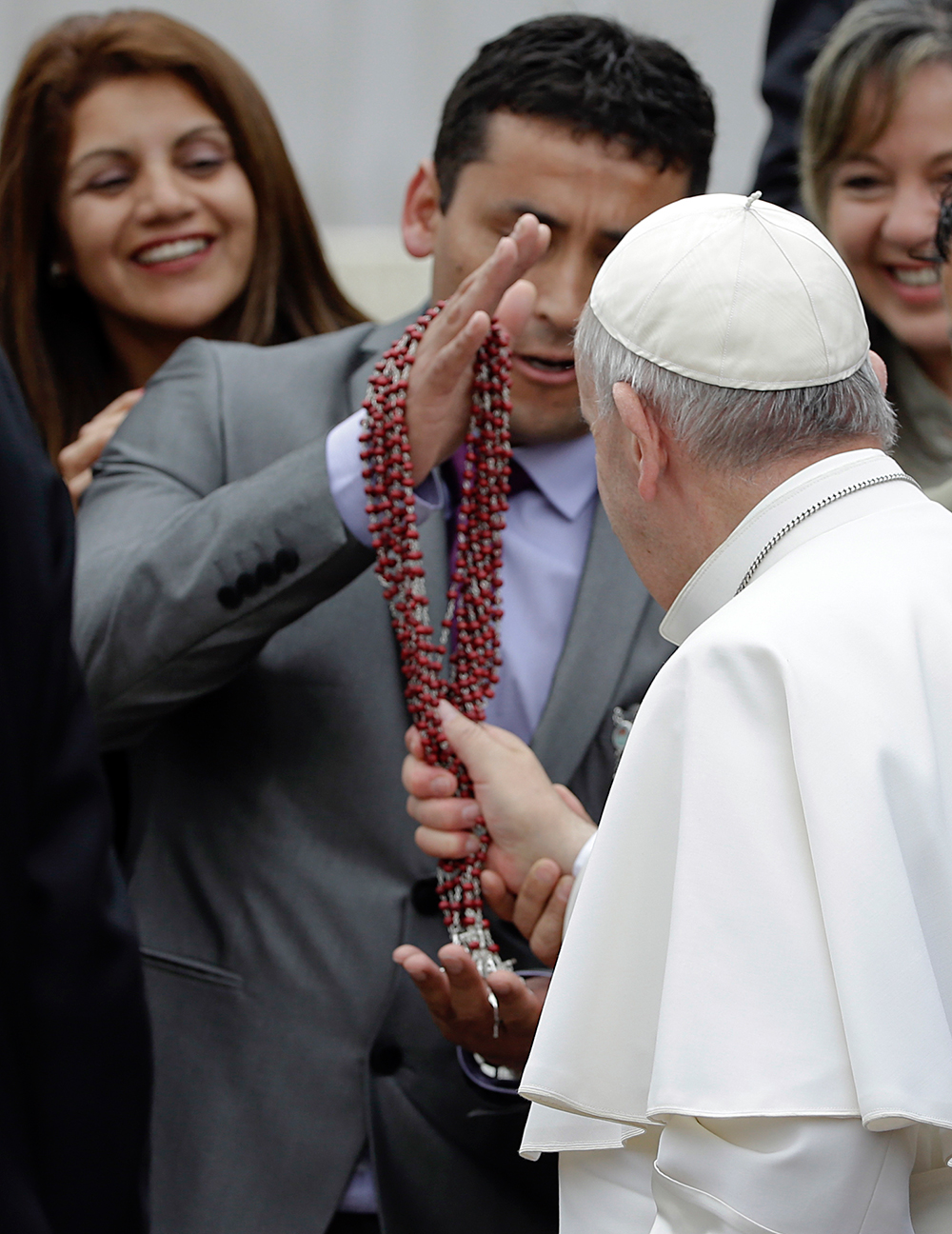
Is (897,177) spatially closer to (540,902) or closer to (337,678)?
(337,678)

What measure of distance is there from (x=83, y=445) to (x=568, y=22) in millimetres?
1148

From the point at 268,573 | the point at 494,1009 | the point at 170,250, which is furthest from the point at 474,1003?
the point at 170,250

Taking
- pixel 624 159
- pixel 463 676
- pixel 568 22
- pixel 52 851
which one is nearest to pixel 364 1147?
pixel 463 676

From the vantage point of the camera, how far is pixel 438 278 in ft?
8.55

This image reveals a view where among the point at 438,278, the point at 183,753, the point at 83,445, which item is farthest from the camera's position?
the point at 83,445

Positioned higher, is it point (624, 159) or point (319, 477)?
point (624, 159)

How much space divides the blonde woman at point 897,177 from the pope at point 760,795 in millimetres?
1291

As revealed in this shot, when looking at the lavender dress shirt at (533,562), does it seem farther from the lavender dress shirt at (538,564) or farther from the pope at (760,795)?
the pope at (760,795)

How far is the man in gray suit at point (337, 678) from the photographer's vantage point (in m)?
2.23

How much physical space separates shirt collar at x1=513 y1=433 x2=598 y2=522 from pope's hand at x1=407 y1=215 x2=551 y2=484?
0.30 metres

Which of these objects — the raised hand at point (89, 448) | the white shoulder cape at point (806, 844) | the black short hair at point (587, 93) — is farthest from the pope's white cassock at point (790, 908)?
the raised hand at point (89, 448)

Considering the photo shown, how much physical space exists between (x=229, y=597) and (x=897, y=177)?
5.28 feet

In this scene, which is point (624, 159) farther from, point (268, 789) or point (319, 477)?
point (268, 789)

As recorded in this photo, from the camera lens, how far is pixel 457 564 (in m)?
2.28
